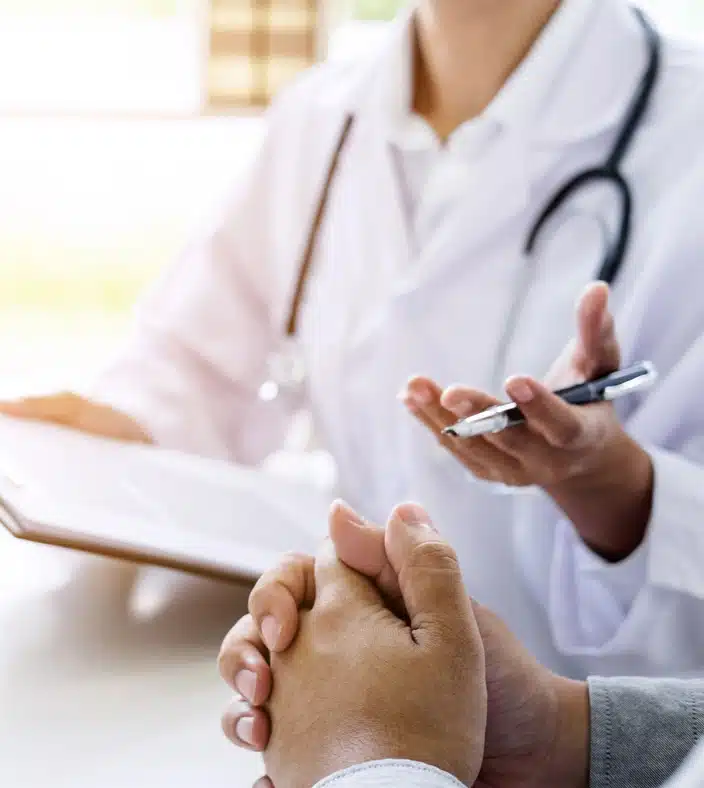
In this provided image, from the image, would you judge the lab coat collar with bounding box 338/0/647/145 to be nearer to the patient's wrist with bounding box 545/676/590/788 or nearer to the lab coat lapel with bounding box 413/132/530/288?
the lab coat lapel with bounding box 413/132/530/288

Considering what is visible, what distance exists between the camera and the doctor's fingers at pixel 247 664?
446 millimetres

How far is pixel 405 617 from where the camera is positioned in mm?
465

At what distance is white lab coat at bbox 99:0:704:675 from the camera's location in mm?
692

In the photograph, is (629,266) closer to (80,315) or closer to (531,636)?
(531,636)

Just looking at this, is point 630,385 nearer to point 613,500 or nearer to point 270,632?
point 613,500

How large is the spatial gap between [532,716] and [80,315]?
3223 mm

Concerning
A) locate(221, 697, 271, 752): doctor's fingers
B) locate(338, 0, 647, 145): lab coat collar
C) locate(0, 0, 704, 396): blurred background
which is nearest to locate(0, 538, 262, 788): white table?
locate(221, 697, 271, 752): doctor's fingers

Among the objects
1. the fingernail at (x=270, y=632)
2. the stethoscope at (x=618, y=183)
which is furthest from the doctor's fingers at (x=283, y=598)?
the stethoscope at (x=618, y=183)

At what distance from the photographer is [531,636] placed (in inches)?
29.6

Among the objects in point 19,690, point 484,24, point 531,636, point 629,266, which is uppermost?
point 484,24

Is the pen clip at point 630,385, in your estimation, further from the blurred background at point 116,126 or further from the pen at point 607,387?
the blurred background at point 116,126

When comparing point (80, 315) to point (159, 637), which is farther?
point (80, 315)

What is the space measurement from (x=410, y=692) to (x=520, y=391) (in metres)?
0.18

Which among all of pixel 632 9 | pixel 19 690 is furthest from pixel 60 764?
pixel 632 9
